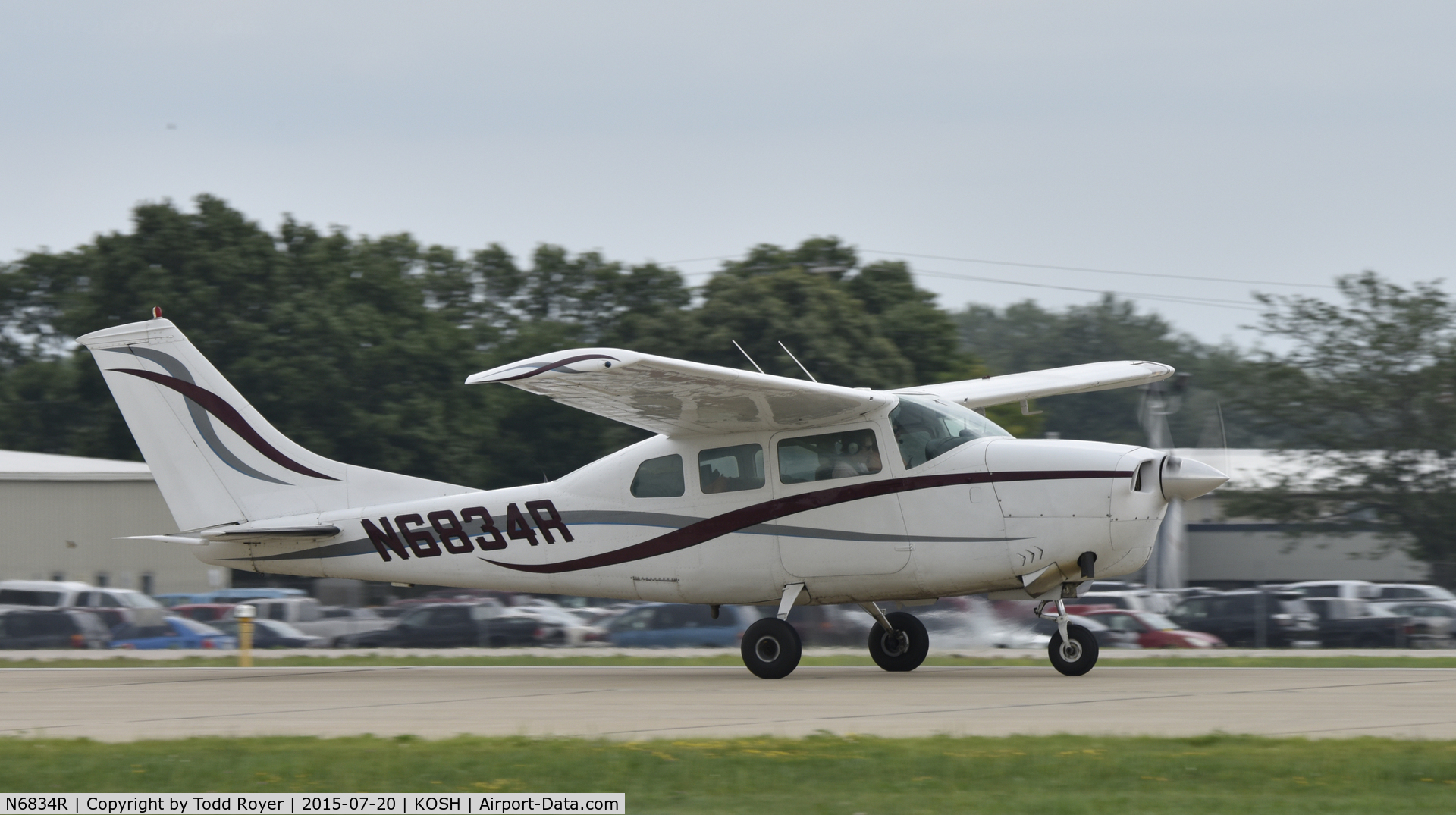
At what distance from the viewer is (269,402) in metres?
47.9

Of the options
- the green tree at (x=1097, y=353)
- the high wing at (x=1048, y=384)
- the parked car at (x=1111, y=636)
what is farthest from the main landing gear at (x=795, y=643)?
the green tree at (x=1097, y=353)

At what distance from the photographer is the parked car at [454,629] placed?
82.0 ft

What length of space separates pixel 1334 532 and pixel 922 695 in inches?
1362

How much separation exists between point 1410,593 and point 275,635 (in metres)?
21.9

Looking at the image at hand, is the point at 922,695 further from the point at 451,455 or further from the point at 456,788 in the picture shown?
the point at 451,455

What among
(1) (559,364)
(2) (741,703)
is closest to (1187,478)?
(2) (741,703)

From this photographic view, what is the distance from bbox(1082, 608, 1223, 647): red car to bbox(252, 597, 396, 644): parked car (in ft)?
39.0

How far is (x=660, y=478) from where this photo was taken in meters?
16.1

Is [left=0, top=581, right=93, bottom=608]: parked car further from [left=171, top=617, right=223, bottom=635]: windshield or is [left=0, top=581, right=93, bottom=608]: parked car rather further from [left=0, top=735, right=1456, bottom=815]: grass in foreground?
[left=0, top=735, right=1456, bottom=815]: grass in foreground

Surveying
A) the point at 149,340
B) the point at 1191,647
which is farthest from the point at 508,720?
the point at 1191,647

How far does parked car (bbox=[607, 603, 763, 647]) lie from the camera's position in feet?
78.1

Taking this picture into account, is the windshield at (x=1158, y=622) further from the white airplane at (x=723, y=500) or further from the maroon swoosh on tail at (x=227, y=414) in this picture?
the maroon swoosh on tail at (x=227, y=414)

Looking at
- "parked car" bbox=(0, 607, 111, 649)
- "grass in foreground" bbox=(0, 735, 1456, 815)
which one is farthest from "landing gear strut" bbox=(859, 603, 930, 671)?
"parked car" bbox=(0, 607, 111, 649)

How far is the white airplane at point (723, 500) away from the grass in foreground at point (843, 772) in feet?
13.9
